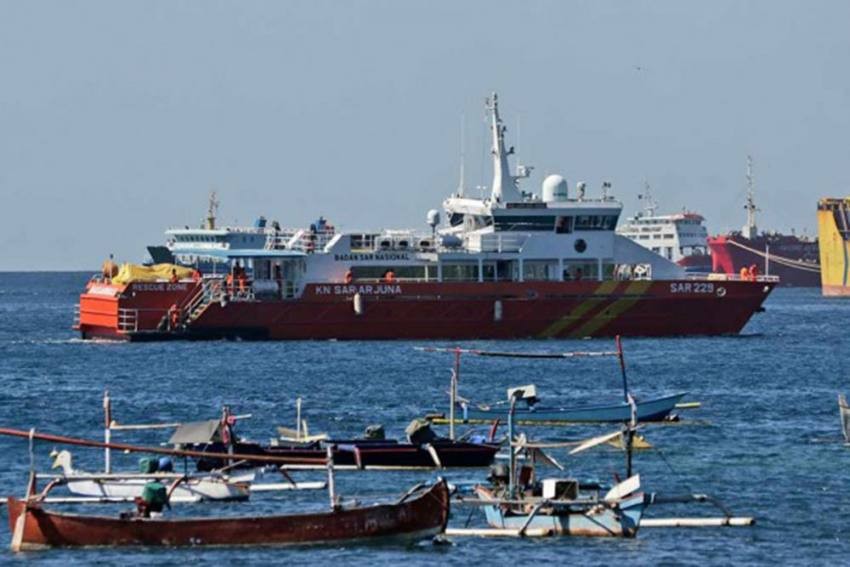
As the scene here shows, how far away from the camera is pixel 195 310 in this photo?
85.9 meters

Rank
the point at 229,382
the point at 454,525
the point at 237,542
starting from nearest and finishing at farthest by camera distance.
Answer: the point at 237,542 < the point at 454,525 < the point at 229,382

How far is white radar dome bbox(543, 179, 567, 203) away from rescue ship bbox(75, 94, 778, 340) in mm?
1005

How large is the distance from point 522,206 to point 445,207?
5.75m

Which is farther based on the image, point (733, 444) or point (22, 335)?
point (22, 335)

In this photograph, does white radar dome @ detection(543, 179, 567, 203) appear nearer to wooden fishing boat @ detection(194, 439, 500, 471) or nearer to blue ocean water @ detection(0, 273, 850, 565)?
blue ocean water @ detection(0, 273, 850, 565)

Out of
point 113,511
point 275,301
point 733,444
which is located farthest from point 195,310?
point 113,511

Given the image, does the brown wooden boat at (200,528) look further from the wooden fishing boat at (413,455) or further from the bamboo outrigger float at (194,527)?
the wooden fishing boat at (413,455)

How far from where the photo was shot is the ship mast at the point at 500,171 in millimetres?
91000

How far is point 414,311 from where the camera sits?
86938 mm

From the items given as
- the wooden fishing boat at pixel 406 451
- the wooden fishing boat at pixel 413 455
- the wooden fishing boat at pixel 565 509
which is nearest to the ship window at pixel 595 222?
the wooden fishing boat at pixel 406 451

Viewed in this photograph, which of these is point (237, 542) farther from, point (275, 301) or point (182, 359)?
point (275, 301)

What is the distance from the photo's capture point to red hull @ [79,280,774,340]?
86.2 metres

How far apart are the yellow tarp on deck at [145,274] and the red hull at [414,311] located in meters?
1.37

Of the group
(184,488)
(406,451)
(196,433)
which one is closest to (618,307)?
(406,451)
